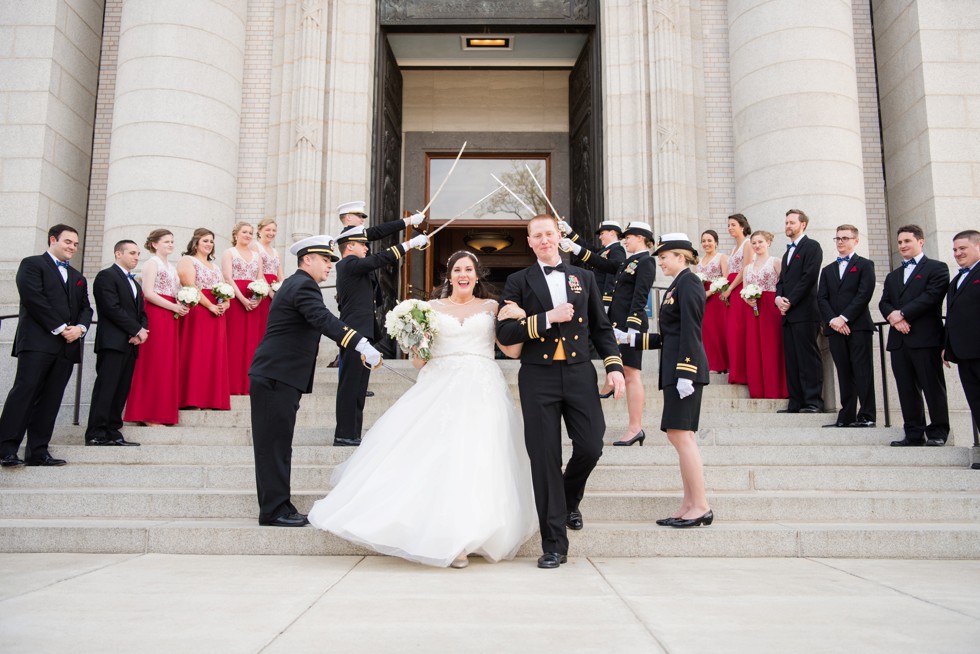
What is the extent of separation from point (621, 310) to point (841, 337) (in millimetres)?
2312

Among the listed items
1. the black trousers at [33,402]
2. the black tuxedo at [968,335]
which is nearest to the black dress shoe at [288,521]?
the black trousers at [33,402]

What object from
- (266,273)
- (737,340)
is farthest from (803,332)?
(266,273)

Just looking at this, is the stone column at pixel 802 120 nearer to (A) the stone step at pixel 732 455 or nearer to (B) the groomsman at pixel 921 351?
(B) the groomsman at pixel 921 351

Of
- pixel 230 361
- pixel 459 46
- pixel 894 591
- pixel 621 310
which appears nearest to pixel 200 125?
pixel 230 361

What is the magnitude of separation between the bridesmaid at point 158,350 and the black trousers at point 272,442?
2.80m

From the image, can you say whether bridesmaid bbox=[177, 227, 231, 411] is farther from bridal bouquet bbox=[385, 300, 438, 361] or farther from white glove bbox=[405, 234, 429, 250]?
bridal bouquet bbox=[385, 300, 438, 361]

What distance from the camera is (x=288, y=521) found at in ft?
17.4

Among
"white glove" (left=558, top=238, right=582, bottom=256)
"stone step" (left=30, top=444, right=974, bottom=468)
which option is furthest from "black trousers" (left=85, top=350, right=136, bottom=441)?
"white glove" (left=558, top=238, right=582, bottom=256)

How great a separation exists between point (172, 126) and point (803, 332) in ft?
30.9

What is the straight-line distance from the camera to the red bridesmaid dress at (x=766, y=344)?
8820 millimetres

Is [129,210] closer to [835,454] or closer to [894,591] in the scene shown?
[835,454]

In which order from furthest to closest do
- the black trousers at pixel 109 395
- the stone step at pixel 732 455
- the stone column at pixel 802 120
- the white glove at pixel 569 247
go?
the stone column at pixel 802 120, the white glove at pixel 569 247, the black trousers at pixel 109 395, the stone step at pixel 732 455

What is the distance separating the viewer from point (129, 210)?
11.4m

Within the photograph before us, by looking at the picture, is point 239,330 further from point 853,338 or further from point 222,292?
point 853,338
